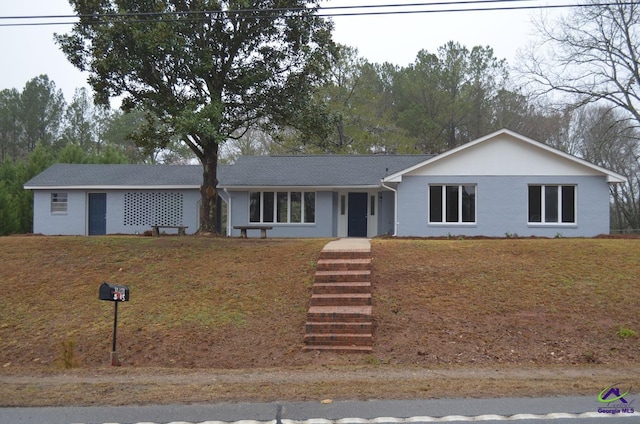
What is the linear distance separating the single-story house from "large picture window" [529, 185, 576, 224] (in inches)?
1.4

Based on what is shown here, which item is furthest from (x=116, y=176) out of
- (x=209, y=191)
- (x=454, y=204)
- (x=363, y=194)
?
(x=454, y=204)

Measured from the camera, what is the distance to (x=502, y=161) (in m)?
21.2

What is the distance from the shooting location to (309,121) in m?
18.2

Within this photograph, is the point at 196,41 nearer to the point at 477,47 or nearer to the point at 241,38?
the point at 241,38

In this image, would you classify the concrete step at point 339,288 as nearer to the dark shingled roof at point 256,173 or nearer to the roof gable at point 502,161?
the roof gable at point 502,161

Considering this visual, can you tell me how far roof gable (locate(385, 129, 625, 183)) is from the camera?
2089cm

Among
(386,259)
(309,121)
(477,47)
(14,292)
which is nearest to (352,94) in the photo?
(477,47)

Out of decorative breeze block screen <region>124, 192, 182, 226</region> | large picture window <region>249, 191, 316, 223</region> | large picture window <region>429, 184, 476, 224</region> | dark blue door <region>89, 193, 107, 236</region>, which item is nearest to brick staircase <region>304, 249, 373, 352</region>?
large picture window <region>429, 184, 476, 224</region>

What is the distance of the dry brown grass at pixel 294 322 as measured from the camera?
27.2ft

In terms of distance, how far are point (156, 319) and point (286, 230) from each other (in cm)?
1182

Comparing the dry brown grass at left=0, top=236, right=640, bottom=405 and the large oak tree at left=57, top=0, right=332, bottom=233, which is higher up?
the large oak tree at left=57, top=0, right=332, bottom=233

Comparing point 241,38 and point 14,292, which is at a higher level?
point 241,38

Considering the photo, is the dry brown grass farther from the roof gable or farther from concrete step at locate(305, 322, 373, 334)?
the roof gable

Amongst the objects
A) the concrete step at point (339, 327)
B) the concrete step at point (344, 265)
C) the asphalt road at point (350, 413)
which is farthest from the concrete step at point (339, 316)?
the asphalt road at point (350, 413)
